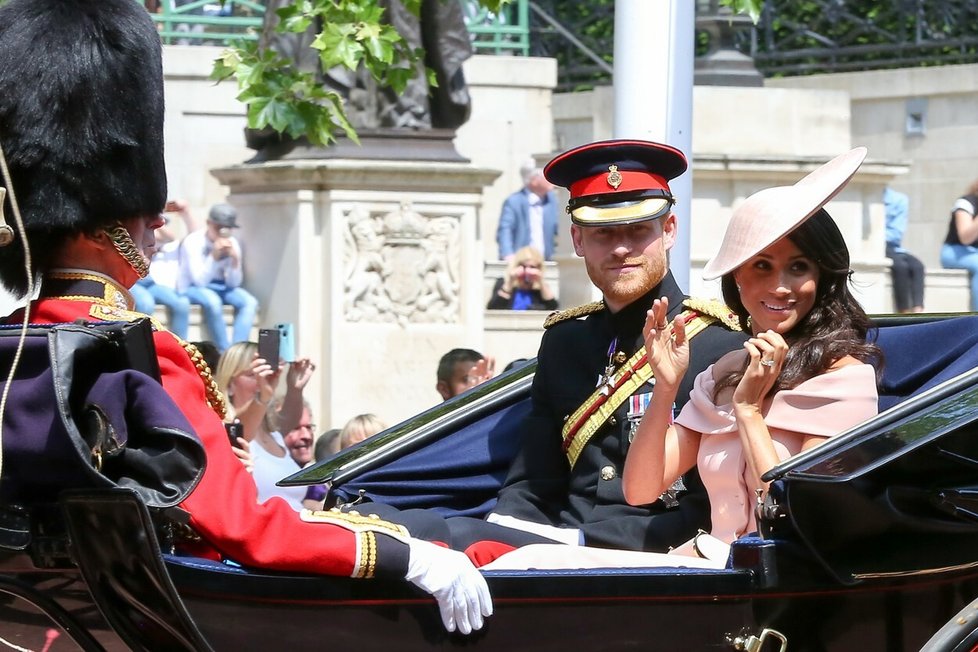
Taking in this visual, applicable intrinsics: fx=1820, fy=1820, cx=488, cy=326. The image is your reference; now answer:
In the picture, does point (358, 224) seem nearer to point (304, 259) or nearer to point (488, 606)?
point (304, 259)

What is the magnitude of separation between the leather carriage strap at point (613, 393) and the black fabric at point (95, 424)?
1404 millimetres

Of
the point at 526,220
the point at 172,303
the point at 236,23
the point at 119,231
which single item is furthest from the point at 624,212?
the point at 236,23

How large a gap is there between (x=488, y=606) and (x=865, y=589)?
0.73 m

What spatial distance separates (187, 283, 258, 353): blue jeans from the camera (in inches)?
352

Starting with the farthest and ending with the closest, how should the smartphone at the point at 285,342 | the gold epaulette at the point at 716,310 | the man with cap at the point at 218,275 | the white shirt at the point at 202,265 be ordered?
the white shirt at the point at 202,265 → the man with cap at the point at 218,275 → the smartphone at the point at 285,342 → the gold epaulette at the point at 716,310

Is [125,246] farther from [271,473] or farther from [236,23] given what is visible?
[236,23]

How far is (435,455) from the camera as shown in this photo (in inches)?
186

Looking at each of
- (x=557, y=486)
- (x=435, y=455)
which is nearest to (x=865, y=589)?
(x=557, y=486)

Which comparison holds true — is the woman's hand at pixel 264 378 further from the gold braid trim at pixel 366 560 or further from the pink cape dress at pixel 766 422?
the gold braid trim at pixel 366 560

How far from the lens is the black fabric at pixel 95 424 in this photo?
3195 mm

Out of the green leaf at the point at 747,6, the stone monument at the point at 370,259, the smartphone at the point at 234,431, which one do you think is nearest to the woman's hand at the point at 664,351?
the smartphone at the point at 234,431

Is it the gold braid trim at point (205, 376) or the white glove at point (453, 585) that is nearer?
the white glove at point (453, 585)

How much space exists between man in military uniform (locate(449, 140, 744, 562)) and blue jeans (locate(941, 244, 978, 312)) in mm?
6712

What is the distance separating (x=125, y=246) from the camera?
365 centimetres
